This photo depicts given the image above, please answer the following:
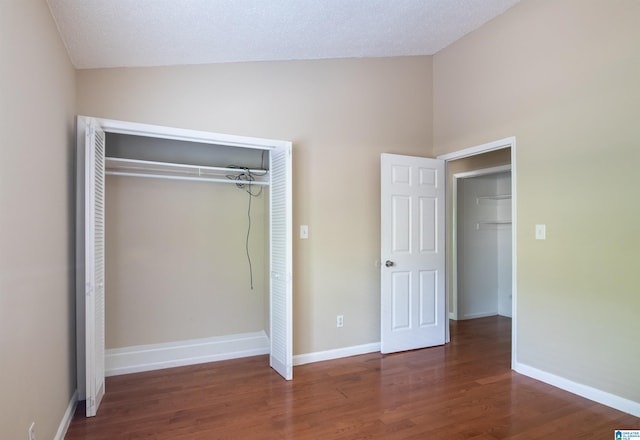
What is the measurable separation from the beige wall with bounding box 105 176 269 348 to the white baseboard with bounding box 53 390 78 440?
75 centimetres

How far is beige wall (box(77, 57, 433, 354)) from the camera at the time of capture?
2.91 m

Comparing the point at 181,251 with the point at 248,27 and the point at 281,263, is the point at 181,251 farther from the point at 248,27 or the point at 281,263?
the point at 248,27

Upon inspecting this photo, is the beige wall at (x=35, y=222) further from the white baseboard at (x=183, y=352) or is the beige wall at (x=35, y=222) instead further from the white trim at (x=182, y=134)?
the white baseboard at (x=183, y=352)

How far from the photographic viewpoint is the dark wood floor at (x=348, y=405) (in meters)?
2.21

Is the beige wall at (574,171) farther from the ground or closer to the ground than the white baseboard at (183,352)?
farther from the ground

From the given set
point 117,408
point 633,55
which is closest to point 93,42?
point 117,408

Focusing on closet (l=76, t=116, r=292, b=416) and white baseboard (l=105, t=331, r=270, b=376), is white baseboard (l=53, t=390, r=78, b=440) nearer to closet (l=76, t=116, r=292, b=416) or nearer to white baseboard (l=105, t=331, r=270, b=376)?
closet (l=76, t=116, r=292, b=416)

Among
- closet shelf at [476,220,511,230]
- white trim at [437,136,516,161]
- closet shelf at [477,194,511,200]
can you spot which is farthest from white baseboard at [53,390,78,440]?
closet shelf at [477,194,511,200]

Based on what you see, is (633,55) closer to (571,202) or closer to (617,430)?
(571,202)

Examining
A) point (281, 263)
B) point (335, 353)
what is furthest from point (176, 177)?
point (335, 353)

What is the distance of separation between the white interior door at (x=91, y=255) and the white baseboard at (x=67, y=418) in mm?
83

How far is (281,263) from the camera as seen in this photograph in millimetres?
3090

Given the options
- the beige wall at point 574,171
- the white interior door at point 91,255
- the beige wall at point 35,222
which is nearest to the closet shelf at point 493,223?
the beige wall at point 574,171

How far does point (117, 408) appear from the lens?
2.50m
